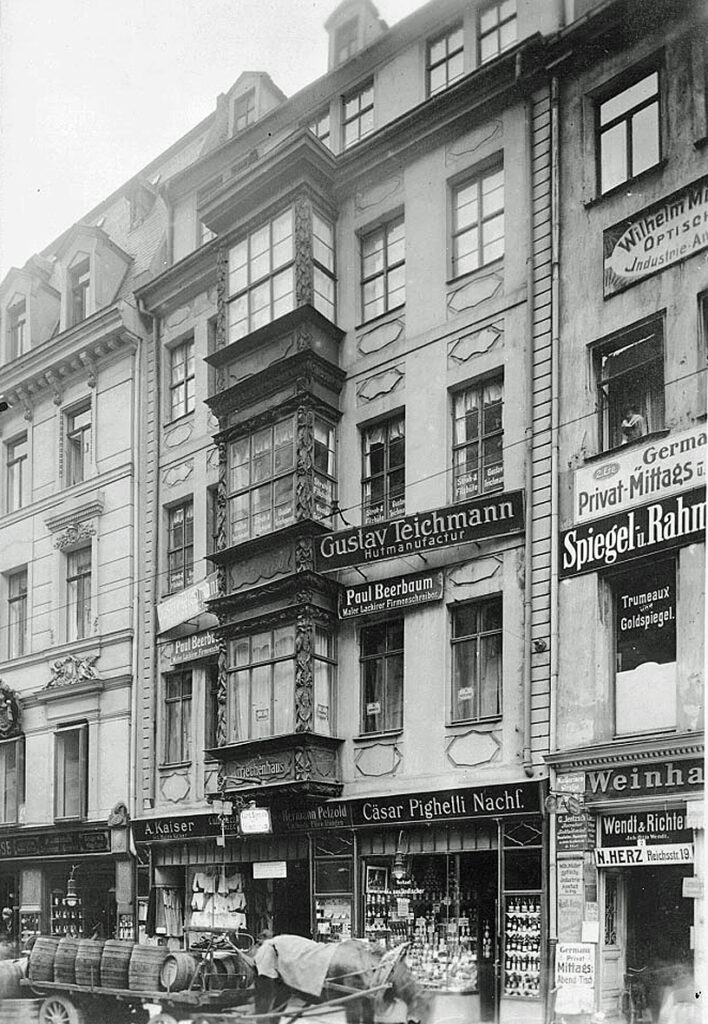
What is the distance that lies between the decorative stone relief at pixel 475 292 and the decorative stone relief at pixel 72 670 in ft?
13.3

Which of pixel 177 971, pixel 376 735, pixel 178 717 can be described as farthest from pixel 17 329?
pixel 177 971

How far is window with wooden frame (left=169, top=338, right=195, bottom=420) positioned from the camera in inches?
383

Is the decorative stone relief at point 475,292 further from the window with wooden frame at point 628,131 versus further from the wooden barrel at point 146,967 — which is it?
the wooden barrel at point 146,967

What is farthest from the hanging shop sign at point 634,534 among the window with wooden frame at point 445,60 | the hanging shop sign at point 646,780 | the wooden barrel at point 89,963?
the wooden barrel at point 89,963

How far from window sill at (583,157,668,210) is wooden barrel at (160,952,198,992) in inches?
211

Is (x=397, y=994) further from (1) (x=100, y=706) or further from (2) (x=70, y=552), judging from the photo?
(2) (x=70, y=552)

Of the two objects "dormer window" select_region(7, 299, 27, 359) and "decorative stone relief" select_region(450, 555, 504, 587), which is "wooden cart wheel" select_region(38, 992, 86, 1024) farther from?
"dormer window" select_region(7, 299, 27, 359)

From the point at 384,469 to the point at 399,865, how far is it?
8.68 ft

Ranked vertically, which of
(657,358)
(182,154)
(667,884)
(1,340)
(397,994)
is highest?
(182,154)

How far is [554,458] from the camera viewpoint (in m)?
7.41

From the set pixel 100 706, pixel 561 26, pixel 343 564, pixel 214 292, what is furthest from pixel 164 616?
pixel 561 26

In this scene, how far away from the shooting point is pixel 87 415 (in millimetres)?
10188

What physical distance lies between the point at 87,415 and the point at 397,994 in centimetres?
540

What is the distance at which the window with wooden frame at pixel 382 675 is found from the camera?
26.7ft
